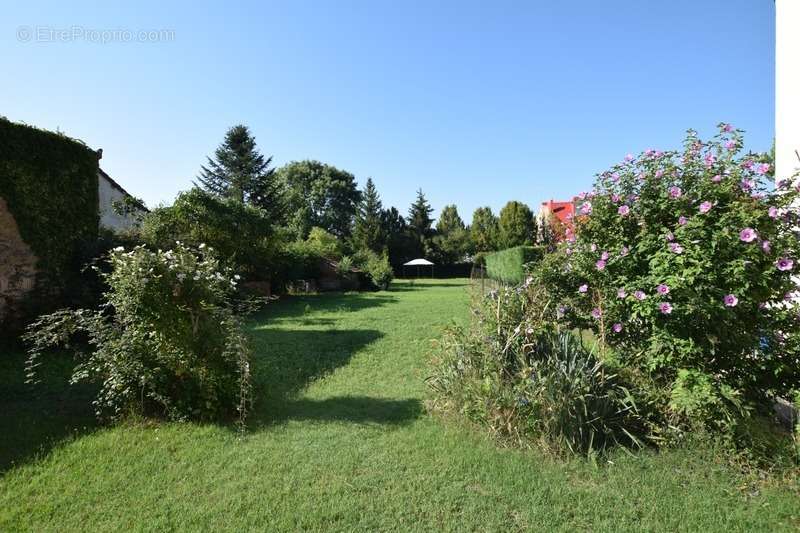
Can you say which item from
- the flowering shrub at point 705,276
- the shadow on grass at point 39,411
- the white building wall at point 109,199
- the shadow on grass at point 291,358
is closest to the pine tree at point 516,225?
the white building wall at point 109,199

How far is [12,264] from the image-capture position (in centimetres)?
666

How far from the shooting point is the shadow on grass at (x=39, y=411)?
11.3ft

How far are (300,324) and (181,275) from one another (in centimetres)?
620

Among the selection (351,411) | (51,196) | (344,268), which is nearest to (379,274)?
(344,268)

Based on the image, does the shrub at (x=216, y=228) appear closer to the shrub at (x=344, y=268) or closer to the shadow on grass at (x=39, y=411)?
the shadow on grass at (x=39, y=411)

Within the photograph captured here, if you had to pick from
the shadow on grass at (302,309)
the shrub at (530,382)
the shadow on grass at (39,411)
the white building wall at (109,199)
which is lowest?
the shadow on grass at (39,411)

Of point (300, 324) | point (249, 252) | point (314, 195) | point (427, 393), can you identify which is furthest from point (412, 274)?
point (427, 393)

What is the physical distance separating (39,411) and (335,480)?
11.2 feet

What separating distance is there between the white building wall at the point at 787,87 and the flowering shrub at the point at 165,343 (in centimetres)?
582

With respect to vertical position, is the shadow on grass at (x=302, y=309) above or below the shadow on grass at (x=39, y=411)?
above

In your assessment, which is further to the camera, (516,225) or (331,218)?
(331,218)

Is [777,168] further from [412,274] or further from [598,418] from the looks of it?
[412,274]

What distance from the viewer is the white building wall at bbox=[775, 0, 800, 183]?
171 inches

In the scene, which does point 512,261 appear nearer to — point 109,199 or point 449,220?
point 109,199
